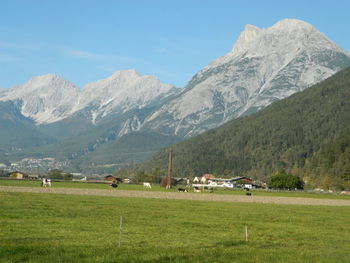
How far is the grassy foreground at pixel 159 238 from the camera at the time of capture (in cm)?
2416

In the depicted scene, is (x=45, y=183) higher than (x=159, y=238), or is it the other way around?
(x=45, y=183)

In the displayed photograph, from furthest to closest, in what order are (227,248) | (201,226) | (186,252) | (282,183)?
(282,183) → (201,226) → (227,248) → (186,252)

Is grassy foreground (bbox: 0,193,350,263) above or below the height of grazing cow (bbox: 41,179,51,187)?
below

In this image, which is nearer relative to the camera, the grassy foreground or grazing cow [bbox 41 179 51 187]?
the grassy foreground

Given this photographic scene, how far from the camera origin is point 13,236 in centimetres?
2822

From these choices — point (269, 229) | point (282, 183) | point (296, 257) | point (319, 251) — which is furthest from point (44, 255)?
Answer: point (282, 183)

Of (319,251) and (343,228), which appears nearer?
(319,251)

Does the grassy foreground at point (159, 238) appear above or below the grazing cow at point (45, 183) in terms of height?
below

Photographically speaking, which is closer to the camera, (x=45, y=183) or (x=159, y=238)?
(x=159, y=238)

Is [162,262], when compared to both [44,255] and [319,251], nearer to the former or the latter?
[44,255]

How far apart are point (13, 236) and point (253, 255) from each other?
1148 centimetres

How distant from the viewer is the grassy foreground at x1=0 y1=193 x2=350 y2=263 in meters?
24.2

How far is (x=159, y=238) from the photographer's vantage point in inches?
1211

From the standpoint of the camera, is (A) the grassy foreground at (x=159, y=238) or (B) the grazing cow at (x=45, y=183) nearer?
(A) the grassy foreground at (x=159, y=238)
